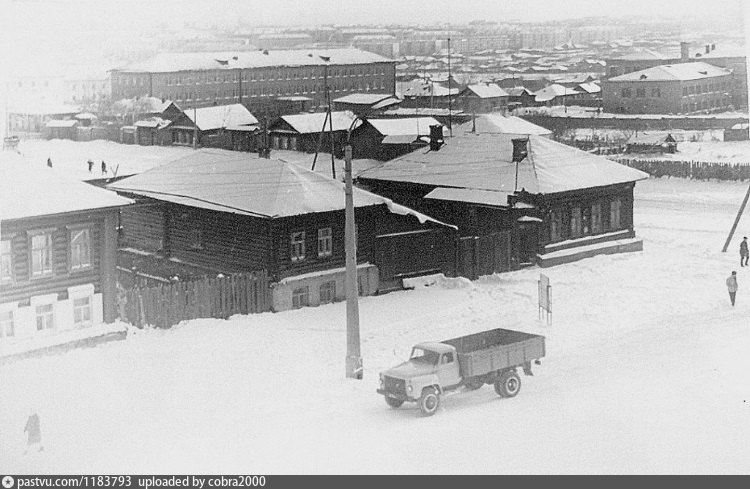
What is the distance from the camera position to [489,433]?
10695 millimetres

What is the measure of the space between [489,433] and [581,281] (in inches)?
126

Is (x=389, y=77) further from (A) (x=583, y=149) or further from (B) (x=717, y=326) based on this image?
(B) (x=717, y=326)

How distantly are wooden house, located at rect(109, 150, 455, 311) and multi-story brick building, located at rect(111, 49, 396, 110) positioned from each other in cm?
102

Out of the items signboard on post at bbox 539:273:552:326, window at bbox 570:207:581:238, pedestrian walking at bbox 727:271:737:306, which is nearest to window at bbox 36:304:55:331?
signboard on post at bbox 539:273:552:326

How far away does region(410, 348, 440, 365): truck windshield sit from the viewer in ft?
35.3

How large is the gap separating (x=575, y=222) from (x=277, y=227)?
13.9 feet

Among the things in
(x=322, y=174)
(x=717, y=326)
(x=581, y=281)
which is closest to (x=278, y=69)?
(x=322, y=174)

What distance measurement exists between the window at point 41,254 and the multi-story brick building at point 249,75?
1.75 meters

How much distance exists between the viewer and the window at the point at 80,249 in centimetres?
1190

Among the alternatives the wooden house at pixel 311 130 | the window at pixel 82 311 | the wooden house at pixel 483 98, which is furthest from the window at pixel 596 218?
the window at pixel 82 311

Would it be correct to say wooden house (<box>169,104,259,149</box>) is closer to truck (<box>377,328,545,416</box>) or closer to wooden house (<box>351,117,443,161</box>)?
wooden house (<box>351,117,443,161</box>)

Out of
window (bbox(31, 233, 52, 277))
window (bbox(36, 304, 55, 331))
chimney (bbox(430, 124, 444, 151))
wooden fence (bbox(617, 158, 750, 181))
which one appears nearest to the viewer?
window (bbox(36, 304, 55, 331))

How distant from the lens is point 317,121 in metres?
13.2

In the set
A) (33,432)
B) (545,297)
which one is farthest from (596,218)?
(33,432)
